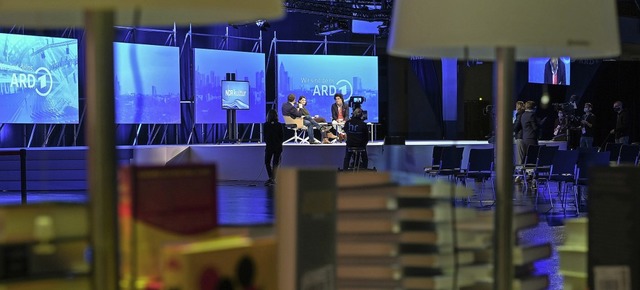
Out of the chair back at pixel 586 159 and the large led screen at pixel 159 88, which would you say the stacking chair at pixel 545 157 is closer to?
the chair back at pixel 586 159

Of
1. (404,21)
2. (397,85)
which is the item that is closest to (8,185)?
(397,85)

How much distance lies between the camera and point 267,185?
1502 cm

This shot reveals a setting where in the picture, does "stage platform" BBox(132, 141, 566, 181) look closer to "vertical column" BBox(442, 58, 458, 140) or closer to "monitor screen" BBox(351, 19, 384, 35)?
"monitor screen" BBox(351, 19, 384, 35)

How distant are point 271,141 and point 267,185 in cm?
78

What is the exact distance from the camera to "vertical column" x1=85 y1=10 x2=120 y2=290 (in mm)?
1032

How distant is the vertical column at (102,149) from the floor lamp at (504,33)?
51 centimetres

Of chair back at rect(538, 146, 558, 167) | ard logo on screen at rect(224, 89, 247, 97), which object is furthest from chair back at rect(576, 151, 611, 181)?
ard logo on screen at rect(224, 89, 247, 97)

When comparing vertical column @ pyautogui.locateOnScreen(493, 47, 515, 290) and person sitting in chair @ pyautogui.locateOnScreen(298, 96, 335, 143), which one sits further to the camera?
person sitting in chair @ pyautogui.locateOnScreen(298, 96, 335, 143)

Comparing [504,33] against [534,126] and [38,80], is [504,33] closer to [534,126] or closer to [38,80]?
[534,126]

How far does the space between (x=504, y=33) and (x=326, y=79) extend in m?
19.0

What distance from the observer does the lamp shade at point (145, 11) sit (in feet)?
3.02

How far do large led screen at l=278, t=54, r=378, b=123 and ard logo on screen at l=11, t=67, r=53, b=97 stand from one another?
5.58 meters

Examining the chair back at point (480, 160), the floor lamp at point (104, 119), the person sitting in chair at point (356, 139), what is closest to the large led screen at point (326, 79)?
the person sitting in chair at point (356, 139)

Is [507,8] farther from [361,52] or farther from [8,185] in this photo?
[361,52]
